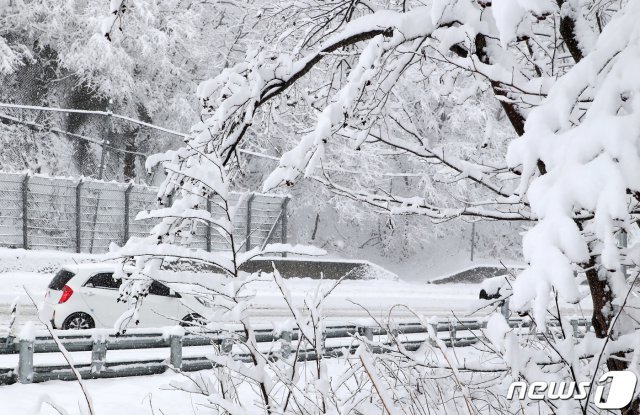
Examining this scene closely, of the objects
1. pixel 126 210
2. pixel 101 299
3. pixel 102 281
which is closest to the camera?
pixel 101 299

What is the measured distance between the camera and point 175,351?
1152 cm

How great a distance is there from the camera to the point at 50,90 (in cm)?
2939

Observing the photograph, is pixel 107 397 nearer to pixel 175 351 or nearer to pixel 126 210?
pixel 175 351

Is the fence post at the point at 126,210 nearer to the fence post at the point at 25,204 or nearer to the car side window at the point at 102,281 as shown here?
the fence post at the point at 25,204

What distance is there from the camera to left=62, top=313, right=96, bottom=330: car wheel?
552 inches

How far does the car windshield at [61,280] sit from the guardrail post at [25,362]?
13.3 ft

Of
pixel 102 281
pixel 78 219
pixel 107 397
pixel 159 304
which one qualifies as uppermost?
pixel 78 219

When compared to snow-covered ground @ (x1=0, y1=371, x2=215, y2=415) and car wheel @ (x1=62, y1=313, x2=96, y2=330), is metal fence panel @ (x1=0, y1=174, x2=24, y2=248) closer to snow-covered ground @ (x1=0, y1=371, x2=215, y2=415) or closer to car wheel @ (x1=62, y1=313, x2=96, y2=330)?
car wheel @ (x1=62, y1=313, x2=96, y2=330)

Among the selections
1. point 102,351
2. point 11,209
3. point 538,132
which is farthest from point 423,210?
point 11,209

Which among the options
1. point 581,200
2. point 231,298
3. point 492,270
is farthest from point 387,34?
point 492,270

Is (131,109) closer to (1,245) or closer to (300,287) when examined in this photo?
(1,245)

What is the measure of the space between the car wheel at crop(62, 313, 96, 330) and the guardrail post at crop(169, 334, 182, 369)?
334 cm

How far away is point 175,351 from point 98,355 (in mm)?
1216

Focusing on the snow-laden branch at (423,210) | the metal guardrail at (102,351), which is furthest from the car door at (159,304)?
the snow-laden branch at (423,210)
